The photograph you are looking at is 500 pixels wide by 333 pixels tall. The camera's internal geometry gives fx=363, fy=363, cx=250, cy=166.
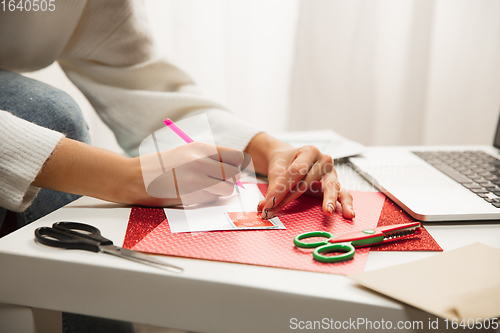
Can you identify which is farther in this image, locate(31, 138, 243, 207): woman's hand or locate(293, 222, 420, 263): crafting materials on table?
locate(31, 138, 243, 207): woman's hand

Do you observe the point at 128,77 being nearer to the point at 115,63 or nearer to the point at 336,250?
the point at 115,63

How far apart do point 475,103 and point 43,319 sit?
139 cm

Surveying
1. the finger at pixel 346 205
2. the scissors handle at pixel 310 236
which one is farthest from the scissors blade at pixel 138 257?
the finger at pixel 346 205

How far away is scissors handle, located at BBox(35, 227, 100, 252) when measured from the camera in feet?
1.12

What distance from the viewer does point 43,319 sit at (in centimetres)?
36

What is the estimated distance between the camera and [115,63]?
2.26 ft

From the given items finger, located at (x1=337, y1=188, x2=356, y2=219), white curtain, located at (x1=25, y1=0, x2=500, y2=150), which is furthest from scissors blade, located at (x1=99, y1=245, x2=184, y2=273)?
white curtain, located at (x1=25, y1=0, x2=500, y2=150)

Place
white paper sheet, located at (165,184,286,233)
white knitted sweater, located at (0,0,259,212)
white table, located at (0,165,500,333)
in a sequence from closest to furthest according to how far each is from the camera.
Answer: white table, located at (0,165,500,333), white paper sheet, located at (165,184,286,233), white knitted sweater, located at (0,0,259,212)

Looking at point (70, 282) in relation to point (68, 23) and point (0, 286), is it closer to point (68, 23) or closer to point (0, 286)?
point (0, 286)

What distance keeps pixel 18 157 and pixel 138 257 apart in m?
0.21

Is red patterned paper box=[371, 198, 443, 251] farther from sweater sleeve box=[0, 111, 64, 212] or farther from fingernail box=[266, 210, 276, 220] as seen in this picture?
sweater sleeve box=[0, 111, 64, 212]

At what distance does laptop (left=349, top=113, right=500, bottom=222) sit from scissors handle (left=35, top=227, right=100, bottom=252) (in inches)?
14.1

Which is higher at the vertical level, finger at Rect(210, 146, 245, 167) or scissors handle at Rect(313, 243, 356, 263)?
finger at Rect(210, 146, 245, 167)

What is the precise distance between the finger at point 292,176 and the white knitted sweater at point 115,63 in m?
0.14
